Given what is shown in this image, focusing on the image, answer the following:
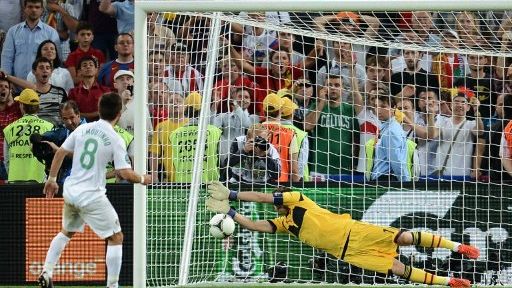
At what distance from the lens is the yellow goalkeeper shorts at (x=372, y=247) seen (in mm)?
13445

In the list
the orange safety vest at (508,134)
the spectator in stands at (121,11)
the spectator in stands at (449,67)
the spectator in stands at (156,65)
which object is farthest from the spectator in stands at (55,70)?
the orange safety vest at (508,134)

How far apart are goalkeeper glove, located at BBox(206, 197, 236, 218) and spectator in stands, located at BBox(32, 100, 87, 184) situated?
2282 millimetres

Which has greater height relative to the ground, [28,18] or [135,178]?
[28,18]

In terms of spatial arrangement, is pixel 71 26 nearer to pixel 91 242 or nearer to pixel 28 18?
pixel 28 18

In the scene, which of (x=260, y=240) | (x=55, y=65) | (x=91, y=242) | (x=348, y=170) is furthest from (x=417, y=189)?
(x=55, y=65)

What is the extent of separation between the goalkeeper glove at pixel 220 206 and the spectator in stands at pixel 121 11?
4.93m

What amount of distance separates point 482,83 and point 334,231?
265 centimetres

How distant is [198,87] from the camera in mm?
13992

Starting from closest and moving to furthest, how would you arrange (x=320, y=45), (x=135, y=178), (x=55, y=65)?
(x=135, y=178) < (x=320, y=45) < (x=55, y=65)

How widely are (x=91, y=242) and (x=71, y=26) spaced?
4448 mm

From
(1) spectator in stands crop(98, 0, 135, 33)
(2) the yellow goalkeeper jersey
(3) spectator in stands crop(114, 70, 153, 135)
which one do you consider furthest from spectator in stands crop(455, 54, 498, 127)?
(1) spectator in stands crop(98, 0, 135, 33)

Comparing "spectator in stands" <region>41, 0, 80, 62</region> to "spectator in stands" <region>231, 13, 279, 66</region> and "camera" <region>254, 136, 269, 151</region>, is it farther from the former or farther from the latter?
"camera" <region>254, 136, 269, 151</region>

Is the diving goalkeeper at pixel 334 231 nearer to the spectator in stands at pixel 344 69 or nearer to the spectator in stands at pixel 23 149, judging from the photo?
the spectator in stands at pixel 344 69

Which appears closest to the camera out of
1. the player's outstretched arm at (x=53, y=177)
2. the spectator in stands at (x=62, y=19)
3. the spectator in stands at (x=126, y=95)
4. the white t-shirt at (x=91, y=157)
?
the white t-shirt at (x=91, y=157)
